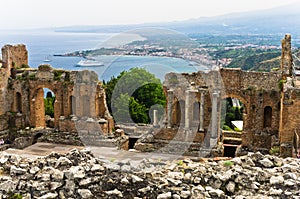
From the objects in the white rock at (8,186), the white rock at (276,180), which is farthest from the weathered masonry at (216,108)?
the white rock at (8,186)

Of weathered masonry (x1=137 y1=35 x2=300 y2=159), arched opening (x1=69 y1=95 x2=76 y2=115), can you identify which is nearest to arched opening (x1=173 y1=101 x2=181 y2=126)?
weathered masonry (x1=137 y1=35 x2=300 y2=159)

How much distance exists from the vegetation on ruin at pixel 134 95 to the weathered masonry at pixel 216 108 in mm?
11207

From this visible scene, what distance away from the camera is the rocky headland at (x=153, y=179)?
10367 millimetres

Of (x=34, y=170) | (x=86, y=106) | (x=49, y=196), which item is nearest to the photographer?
(x=49, y=196)

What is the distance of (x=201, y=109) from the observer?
2473cm

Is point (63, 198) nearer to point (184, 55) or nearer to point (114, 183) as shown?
point (114, 183)

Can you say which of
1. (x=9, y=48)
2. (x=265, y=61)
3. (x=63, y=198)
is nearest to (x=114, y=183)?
(x=63, y=198)

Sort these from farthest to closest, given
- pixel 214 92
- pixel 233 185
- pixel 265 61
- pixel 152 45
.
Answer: pixel 265 61 → pixel 214 92 → pixel 152 45 → pixel 233 185

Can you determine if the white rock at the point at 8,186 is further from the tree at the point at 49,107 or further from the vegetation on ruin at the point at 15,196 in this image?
the tree at the point at 49,107

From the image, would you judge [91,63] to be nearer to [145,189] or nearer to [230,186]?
[145,189]

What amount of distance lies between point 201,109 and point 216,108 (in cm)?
95

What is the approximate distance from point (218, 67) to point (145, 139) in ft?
20.6

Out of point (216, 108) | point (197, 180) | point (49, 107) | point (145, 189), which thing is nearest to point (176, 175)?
point (197, 180)

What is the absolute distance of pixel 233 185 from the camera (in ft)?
34.4
